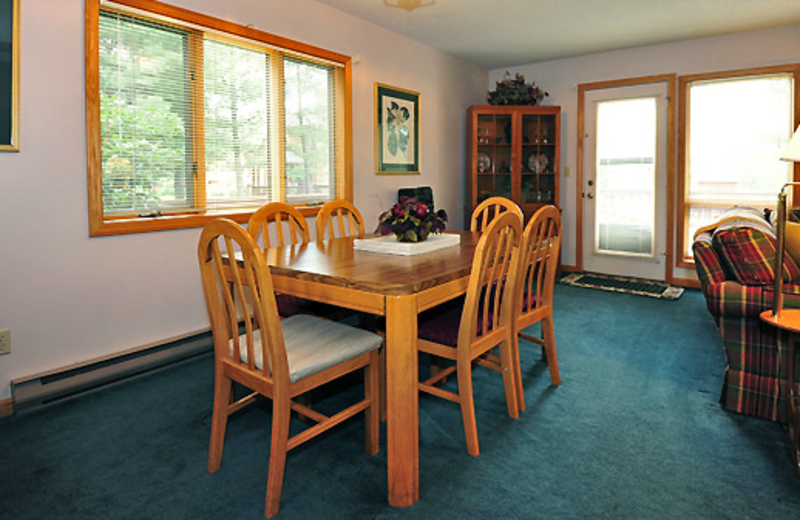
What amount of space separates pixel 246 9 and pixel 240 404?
2.55 metres

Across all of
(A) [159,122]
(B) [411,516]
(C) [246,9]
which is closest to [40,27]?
(A) [159,122]

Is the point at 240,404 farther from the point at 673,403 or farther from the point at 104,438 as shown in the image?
the point at 673,403

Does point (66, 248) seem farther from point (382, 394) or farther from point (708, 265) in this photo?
point (708, 265)

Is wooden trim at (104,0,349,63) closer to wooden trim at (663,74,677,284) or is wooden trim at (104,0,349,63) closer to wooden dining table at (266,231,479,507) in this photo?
wooden dining table at (266,231,479,507)

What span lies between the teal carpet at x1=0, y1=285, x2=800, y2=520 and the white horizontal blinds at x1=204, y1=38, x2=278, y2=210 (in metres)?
1.26

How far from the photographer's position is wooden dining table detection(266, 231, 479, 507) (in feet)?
5.39

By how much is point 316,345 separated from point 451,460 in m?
0.67

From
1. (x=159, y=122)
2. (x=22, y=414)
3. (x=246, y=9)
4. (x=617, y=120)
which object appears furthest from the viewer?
(x=617, y=120)

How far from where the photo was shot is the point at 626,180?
5359 mm

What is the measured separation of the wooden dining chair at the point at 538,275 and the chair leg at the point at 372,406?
71cm

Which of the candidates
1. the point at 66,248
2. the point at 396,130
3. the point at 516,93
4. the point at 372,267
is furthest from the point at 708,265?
the point at 516,93

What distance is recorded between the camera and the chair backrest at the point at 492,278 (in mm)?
1823

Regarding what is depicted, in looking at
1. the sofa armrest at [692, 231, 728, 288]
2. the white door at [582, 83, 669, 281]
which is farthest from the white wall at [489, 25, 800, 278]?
the sofa armrest at [692, 231, 728, 288]

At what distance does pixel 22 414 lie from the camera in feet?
7.72
